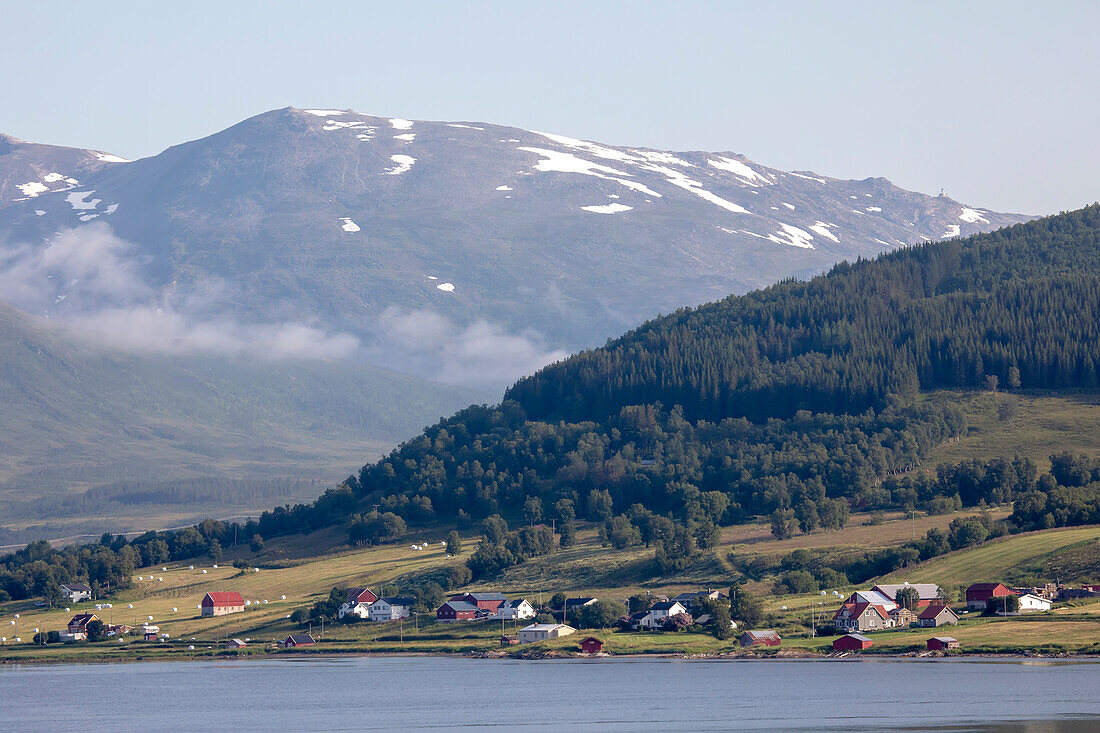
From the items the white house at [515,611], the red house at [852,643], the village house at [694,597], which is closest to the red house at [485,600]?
the white house at [515,611]

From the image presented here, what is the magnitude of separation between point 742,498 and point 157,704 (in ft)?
324

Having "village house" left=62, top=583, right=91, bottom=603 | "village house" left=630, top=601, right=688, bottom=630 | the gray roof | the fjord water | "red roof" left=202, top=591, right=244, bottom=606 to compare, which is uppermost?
"village house" left=62, top=583, right=91, bottom=603

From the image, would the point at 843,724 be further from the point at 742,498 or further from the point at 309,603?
the point at 742,498

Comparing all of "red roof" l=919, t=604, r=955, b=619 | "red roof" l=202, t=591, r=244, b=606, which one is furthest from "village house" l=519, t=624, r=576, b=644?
"red roof" l=202, t=591, r=244, b=606

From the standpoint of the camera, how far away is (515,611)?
488 feet

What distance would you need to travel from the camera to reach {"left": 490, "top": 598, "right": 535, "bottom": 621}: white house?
488 ft

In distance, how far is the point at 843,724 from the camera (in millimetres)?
82688

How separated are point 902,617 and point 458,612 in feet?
141

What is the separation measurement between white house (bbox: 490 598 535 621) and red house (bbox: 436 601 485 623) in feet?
6.98

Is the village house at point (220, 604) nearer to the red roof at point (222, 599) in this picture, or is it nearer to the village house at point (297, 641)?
the red roof at point (222, 599)

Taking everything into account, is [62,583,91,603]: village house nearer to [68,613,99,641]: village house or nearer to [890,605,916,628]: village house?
[68,613,99,641]: village house

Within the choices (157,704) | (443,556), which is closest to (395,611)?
(443,556)

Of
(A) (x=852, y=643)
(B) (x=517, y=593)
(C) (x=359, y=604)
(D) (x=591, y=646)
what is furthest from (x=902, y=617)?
(C) (x=359, y=604)

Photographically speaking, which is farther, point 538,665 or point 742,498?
point 742,498
